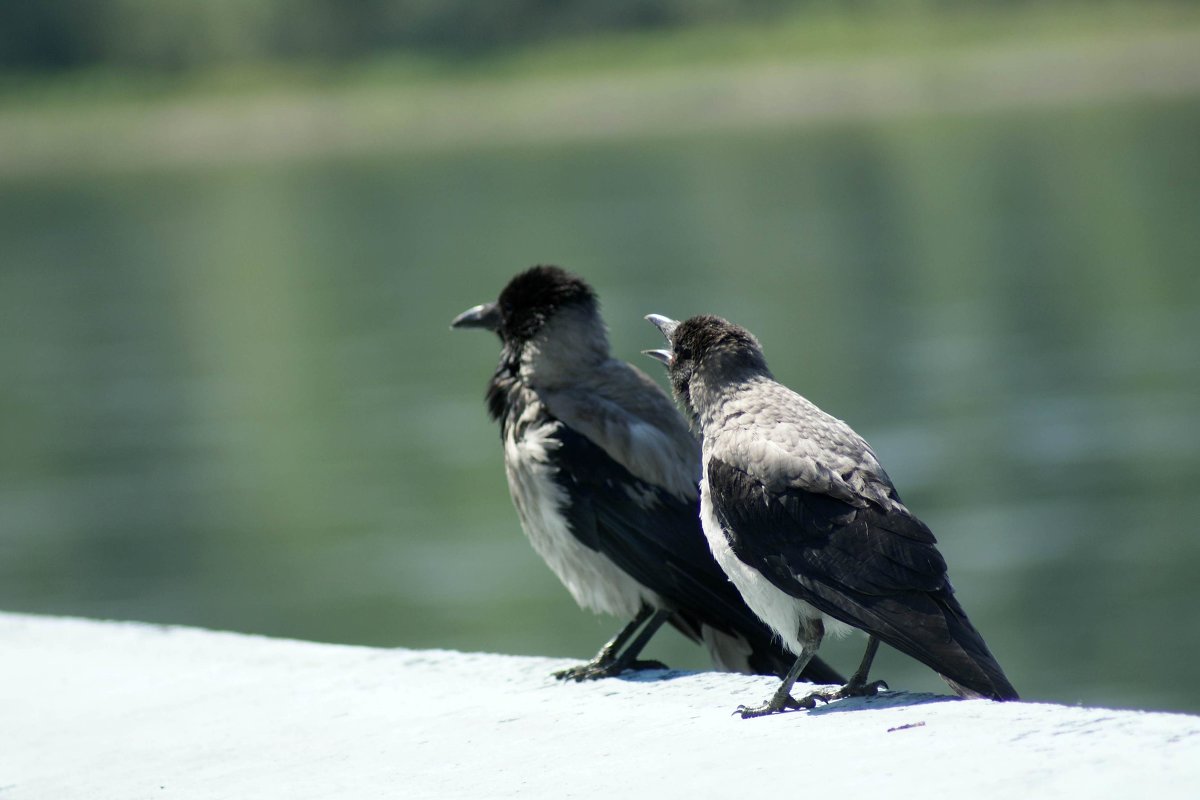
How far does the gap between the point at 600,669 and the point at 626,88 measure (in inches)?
3545

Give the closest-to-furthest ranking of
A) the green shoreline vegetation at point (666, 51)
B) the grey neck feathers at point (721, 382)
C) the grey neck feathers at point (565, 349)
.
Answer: the grey neck feathers at point (721, 382) → the grey neck feathers at point (565, 349) → the green shoreline vegetation at point (666, 51)

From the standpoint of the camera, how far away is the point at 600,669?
5242 mm

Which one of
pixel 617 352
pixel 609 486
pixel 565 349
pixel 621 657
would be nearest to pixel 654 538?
pixel 609 486

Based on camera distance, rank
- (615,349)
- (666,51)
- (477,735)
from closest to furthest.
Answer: (477,735) < (615,349) < (666,51)

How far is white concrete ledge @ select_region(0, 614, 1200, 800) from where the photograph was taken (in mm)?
3514

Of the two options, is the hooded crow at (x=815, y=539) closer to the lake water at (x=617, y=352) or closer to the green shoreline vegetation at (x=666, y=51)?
the lake water at (x=617, y=352)

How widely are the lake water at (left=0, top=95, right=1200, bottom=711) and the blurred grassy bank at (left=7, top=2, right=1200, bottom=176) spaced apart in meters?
25.6

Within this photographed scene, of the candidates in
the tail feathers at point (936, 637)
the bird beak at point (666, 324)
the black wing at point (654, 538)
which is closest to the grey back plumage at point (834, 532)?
the tail feathers at point (936, 637)

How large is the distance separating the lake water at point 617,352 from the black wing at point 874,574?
37.8 ft

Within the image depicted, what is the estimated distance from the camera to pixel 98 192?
8800 centimetres

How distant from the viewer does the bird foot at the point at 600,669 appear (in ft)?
16.8

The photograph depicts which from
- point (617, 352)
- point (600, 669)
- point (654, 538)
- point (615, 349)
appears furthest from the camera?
point (615, 349)

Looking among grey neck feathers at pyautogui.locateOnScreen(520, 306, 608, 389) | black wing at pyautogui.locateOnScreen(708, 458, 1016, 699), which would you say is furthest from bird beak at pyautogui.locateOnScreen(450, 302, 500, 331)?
black wing at pyautogui.locateOnScreen(708, 458, 1016, 699)

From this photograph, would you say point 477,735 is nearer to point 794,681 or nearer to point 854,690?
point 794,681
